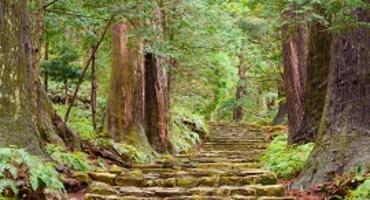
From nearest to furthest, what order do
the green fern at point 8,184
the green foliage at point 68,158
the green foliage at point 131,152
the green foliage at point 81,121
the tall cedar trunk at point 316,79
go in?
the green fern at point 8,184 → the green foliage at point 68,158 → the tall cedar trunk at point 316,79 → the green foliage at point 131,152 → the green foliage at point 81,121

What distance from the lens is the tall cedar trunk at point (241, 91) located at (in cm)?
2542

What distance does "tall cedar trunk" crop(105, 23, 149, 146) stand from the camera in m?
12.7

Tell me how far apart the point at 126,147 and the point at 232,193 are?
555 cm

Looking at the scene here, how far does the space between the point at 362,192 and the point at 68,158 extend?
14.8 ft

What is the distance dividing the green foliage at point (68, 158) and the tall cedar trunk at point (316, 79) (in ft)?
14.7

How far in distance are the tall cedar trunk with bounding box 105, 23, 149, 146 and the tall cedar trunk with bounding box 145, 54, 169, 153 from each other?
3.08 feet

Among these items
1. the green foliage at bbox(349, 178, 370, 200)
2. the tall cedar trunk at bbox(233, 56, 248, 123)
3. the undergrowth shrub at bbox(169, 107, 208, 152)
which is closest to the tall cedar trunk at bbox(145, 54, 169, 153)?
the undergrowth shrub at bbox(169, 107, 208, 152)

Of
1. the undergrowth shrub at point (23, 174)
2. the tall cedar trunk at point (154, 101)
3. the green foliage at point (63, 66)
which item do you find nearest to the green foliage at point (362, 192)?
the undergrowth shrub at point (23, 174)

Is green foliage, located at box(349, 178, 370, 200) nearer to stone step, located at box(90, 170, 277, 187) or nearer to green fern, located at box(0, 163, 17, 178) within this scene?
stone step, located at box(90, 170, 277, 187)

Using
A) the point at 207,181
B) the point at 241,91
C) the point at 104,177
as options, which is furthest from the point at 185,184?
the point at 241,91

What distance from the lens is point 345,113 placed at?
6906mm

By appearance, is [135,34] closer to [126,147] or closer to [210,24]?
[126,147]

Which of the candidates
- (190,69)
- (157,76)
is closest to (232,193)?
(157,76)

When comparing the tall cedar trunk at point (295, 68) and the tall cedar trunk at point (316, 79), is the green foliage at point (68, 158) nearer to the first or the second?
the tall cedar trunk at point (316, 79)
